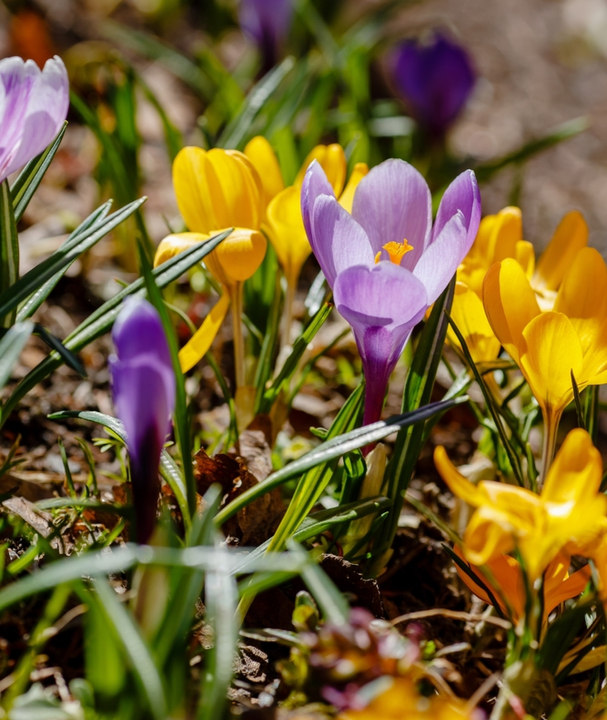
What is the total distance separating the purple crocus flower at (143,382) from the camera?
65 cm

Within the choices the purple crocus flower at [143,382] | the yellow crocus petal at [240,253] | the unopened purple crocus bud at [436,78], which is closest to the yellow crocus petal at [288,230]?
the yellow crocus petal at [240,253]

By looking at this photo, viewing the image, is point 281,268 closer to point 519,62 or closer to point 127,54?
point 127,54

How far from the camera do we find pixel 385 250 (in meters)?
0.97

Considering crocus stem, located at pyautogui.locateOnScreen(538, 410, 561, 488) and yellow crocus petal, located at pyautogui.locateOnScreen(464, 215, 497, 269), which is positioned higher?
yellow crocus petal, located at pyautogui.locateOnScreen(464, 215, 497, 269)

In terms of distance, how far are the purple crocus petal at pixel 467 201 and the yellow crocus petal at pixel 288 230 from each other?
26 cm

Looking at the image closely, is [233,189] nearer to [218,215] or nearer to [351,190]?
[218,215]

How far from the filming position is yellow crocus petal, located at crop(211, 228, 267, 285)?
94 cm

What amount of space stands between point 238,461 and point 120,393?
1.18 ft

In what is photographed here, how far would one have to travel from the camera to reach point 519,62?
3.91 meters

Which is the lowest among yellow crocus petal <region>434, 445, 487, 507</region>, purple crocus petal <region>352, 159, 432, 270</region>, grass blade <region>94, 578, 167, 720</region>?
grass blade <region>94, 578, 167, 720</region>

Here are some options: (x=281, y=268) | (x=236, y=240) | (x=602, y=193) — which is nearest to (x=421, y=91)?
(x=602, y=193)

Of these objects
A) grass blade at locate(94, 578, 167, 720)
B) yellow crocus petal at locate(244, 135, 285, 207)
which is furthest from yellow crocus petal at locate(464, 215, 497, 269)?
grass blade at locate(94, 578, 167, 720)

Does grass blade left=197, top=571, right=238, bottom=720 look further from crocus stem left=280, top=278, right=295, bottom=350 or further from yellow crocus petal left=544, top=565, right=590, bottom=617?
crocus stem left=280, top=278, right=295, bottom=350

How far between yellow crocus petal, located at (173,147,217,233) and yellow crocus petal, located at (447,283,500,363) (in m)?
0.35
